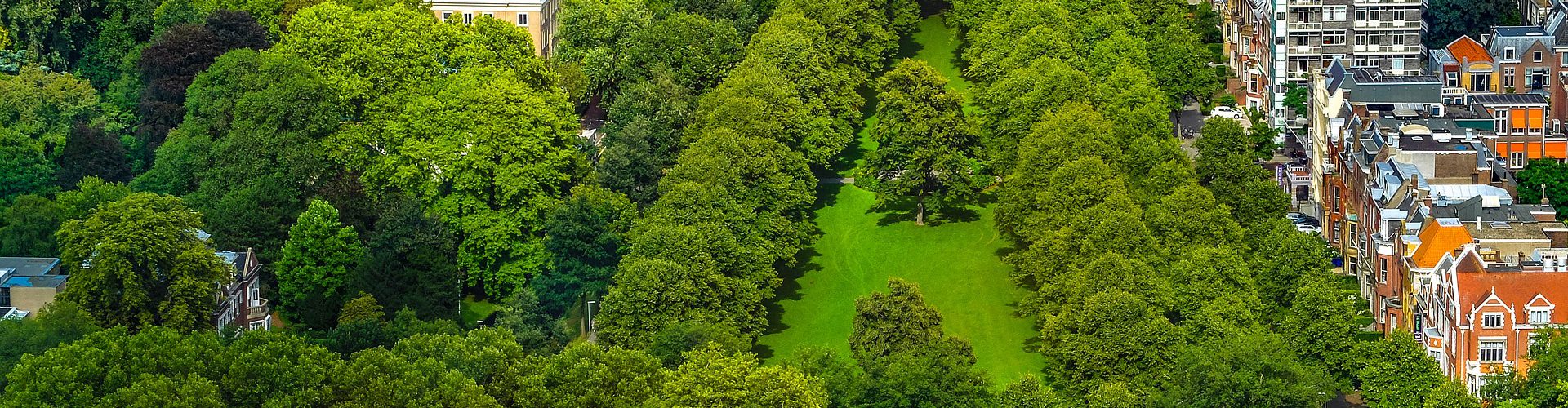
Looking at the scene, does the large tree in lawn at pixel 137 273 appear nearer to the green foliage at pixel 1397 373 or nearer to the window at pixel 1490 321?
the green foliage at pixel 1397 373

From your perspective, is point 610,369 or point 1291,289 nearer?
point 610,369

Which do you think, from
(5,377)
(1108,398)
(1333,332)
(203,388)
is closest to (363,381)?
(203,388)

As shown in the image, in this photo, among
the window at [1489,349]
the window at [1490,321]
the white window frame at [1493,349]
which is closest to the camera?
the window at [1490,321]

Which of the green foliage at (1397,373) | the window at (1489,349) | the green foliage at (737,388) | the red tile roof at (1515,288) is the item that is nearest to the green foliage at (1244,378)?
the green foliage at (1397,373)

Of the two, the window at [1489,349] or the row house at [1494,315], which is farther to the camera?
the window at [1489,349]

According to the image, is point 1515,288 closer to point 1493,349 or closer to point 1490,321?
point 1490,321

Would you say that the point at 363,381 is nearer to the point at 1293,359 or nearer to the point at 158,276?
the point at 158,276

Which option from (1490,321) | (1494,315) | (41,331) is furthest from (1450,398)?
(41,331)
